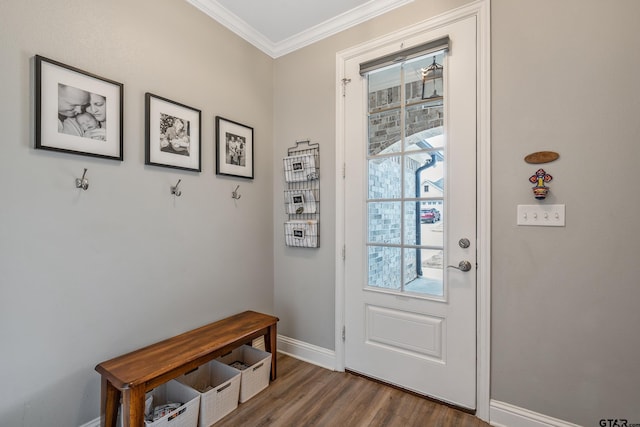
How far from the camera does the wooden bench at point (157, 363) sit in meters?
1.33

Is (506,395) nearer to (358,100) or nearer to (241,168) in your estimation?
(358,100)

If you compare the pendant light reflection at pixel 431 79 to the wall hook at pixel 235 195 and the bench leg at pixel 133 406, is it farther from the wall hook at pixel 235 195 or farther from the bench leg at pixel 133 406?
the bench leg at pixel 133 406

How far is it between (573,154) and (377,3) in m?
1.57

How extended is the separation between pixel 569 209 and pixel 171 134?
7.51 feet

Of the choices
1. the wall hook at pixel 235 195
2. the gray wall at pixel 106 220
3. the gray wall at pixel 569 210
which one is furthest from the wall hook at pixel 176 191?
the gray wall at pixel 569 210

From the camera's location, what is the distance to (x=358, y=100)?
2.16 m

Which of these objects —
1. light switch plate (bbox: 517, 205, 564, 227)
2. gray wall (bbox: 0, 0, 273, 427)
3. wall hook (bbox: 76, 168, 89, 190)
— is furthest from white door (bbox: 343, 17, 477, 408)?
wall hook (bbox: 76, 168, 89, 190)

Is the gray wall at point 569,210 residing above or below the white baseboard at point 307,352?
above

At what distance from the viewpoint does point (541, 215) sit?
→ 1565mm

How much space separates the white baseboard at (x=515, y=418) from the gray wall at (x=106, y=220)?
1784 millimetres

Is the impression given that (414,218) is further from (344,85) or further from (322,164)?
(344,85)

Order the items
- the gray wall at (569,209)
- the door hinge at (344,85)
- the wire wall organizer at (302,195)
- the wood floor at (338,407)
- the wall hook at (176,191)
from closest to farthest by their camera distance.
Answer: the gray wall at (569,209) → the wood floor at (338,407) → the wall hook at (176,191) → the door hinge at (344,85) → the wire wall organizer at (302,195)

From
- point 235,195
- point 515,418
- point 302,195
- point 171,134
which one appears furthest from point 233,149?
point 515,418

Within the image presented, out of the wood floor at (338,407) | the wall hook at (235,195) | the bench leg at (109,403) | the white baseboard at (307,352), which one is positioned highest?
the wall hook at (235,195)
